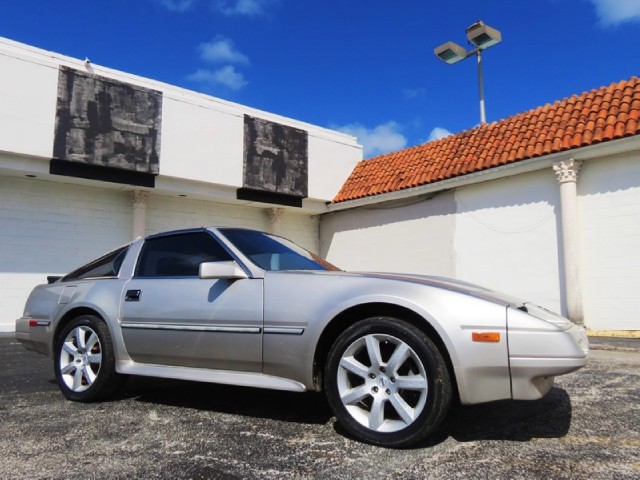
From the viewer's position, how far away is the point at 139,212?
1226cm

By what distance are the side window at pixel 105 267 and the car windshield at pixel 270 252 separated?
3.90 feet

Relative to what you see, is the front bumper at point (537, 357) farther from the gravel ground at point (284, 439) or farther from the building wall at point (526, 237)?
the building wall at point (526, 237)

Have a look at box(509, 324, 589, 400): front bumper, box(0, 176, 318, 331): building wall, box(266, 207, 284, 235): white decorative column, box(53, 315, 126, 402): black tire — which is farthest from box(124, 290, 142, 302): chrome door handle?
box(266, 207, 284, 235): white decorative column

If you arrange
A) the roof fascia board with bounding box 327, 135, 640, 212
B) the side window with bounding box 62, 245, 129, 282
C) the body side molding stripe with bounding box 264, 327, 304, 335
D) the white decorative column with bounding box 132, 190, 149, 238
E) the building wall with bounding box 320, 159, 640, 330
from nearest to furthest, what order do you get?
the body side molding stripe with bounding box 264, 327, 304, 335 → the side window with bounding box 62, 245, 129, 282 → the roof fascia board with bounding box 327, 135, 640, 212 → the building wall with bounding box 320, 159, 640, 330 → the white decorative column with bounding box 132, 190, 149, 238

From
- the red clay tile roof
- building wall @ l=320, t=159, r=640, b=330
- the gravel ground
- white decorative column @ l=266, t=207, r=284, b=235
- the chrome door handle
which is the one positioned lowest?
the gravel ground

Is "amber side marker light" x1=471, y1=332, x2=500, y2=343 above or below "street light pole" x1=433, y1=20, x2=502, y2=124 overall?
below

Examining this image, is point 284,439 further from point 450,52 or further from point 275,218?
point 450,52

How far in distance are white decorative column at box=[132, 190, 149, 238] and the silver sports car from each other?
7830 millimetres

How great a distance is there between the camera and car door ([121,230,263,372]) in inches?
134

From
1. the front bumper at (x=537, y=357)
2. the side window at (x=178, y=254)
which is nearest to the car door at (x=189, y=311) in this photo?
the side window at (x=178, y=254)

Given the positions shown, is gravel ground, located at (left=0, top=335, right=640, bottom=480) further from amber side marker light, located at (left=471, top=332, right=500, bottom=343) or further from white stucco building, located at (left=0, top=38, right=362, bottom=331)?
white stucco building, located at (left=0, top=38, right=362, bottom=331)

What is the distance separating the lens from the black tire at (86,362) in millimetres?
4000

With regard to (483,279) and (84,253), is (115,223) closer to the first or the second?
(84,253)

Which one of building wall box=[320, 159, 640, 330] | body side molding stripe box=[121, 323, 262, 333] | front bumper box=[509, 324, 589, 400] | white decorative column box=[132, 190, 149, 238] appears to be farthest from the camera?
white decorative column box=[132, 190, 149, 238]
